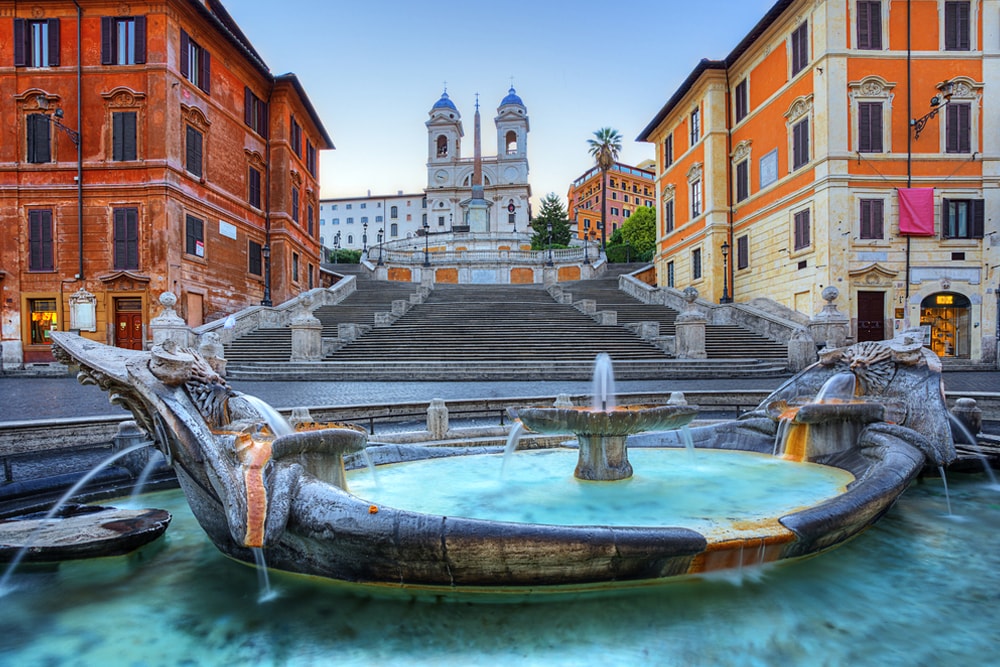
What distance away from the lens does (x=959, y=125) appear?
22.5 m

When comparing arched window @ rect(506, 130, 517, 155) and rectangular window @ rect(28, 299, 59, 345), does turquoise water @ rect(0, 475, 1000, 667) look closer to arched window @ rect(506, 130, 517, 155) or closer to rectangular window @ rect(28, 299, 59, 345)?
rectangular window @ rect(28, 299, 59, 345)

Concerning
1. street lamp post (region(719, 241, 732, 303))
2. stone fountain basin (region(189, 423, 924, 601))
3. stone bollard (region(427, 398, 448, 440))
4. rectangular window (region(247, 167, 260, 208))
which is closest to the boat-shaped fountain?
stone fountain basin (region(189, 423, 924, 601))

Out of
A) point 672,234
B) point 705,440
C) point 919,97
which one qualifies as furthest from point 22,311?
point 919,97

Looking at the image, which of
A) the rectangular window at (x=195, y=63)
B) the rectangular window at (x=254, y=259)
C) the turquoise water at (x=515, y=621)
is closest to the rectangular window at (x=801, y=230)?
the turquoise water at (x=515, y=621)

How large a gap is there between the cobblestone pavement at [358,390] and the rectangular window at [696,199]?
17313 millimetres

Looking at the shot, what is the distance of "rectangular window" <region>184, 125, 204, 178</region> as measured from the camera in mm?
25078

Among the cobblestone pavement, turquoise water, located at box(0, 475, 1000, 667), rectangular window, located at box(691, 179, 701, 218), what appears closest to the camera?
turquoise water, located at box(0, 475, 1000, 667)

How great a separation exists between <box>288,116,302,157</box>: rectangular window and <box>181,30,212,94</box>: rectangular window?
6793 mm

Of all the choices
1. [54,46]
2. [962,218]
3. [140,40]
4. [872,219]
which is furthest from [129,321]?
[962,218]

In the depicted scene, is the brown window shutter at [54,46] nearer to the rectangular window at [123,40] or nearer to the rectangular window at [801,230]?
the rectangular window at [123,40]

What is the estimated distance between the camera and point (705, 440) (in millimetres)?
7941

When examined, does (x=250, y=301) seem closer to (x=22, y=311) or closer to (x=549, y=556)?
(x=22, y=311)

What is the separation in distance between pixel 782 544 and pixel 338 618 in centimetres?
284

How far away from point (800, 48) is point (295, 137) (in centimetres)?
2698
